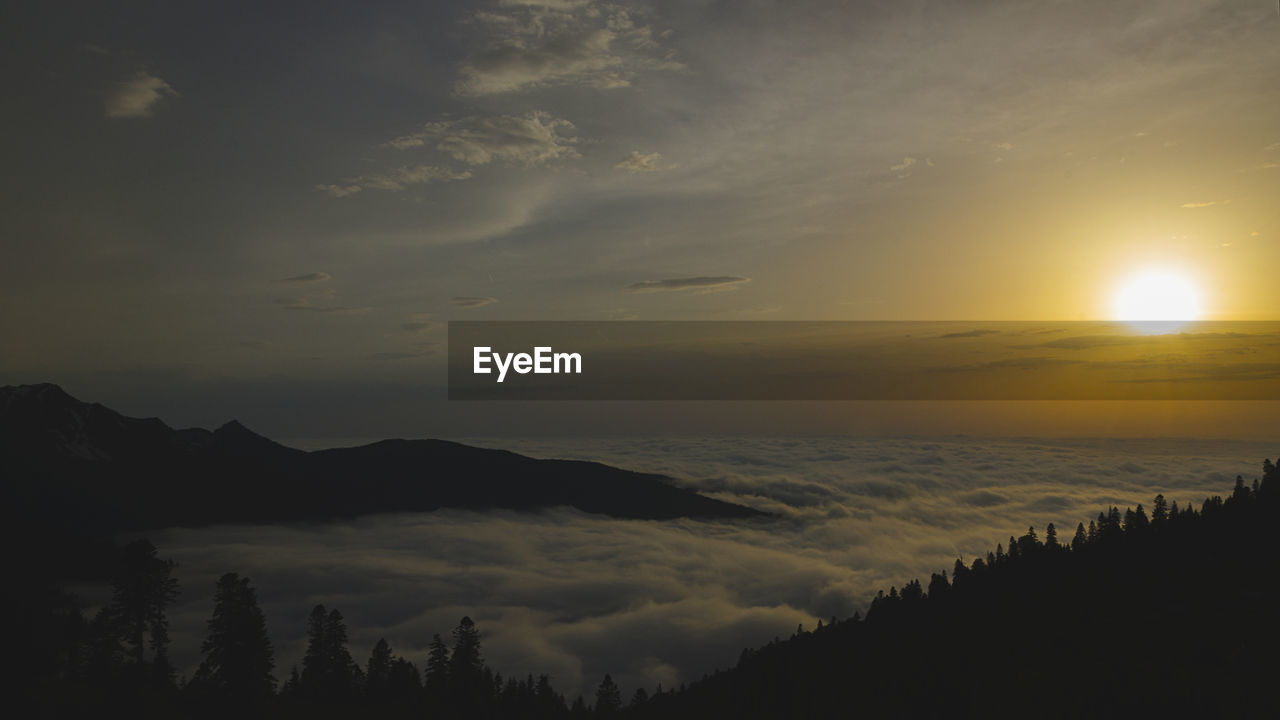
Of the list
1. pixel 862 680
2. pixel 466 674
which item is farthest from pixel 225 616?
pixel 862 680

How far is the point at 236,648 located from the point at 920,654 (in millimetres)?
99570

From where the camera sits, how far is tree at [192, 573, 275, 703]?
5459 centimetres

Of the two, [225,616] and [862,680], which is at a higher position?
[225,616]

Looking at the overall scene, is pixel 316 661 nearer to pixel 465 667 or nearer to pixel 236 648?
pixel 465 667

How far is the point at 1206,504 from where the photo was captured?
147 metres

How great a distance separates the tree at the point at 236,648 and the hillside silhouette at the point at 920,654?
12 cm

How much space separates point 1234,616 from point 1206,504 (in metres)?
67.7

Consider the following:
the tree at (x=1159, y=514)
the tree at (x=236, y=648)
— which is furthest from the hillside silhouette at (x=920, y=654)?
the tree at (x=1159, y=514)

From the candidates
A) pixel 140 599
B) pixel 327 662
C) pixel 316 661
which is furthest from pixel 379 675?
pixel 140 599

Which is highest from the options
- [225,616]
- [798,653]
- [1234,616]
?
[225,616]

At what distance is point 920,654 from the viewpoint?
108m

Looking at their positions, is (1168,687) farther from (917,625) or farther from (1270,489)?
(1270,489)

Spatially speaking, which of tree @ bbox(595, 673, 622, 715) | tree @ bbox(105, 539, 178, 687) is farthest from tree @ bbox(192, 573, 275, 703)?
tree @ bbox(595, 673, 622, 715)

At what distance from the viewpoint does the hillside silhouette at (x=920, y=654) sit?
56.9 metres
